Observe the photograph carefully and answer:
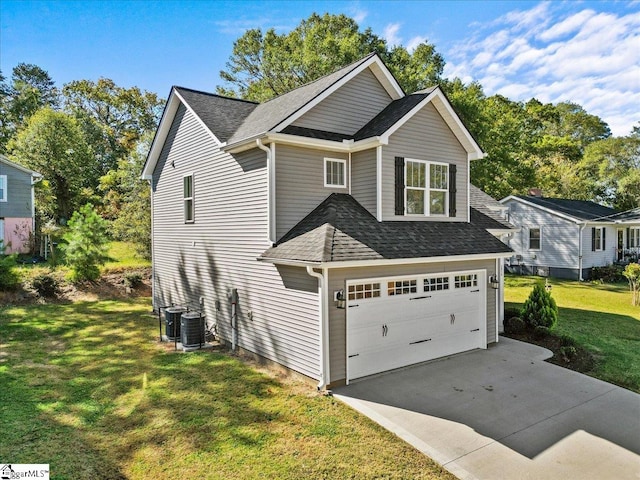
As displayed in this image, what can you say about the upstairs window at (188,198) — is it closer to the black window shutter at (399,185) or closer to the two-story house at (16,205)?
the black window shutter at (399,185)

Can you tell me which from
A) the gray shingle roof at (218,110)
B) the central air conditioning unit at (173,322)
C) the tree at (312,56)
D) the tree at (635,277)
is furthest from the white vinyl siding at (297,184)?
the tree at (312,56)

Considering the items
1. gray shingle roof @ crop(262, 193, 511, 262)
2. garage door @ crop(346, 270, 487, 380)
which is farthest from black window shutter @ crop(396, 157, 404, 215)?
garage door @ crop(346, 270, 487, 380)

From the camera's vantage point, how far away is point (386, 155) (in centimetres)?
970

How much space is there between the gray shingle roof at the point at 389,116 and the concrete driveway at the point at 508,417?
5.96 metres

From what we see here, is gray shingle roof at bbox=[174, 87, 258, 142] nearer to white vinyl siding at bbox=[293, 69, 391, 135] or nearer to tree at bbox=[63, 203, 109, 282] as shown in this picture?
white vinyl siding at bbox=[293, 69, 391, 135]

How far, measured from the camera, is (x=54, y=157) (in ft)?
92.9

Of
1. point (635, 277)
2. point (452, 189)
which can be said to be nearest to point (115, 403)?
point (452, 189)

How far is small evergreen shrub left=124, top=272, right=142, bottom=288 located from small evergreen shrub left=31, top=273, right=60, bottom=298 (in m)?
2.78

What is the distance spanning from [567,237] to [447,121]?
18792 mm

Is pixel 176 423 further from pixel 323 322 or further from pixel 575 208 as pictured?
pixel 575 208

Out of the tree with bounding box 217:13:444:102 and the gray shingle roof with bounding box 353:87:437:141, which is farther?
the tree with bounding box 217:13:444:102

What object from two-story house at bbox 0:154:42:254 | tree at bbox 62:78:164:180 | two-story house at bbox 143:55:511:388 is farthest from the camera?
tree at bbox 62:78:164:180

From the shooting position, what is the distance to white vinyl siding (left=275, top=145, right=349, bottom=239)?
30.6 ft

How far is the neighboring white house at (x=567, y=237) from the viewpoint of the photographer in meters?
24.4
